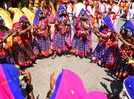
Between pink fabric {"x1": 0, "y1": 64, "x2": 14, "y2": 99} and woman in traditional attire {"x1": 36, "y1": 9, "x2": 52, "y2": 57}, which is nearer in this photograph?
pink fabric {"x1": 0, "y1": 64, "x2": 14, "y2": 99}

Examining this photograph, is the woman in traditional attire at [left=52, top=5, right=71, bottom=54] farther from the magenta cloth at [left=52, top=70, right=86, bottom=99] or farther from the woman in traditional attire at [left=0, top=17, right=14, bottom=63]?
the magenta cloth at [left=52, top=70, right=86, bottom=99]

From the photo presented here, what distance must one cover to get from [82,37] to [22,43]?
210 cm

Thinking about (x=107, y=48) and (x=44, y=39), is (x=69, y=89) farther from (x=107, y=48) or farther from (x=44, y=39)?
(x=44, y=39)

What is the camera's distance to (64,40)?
548 inches

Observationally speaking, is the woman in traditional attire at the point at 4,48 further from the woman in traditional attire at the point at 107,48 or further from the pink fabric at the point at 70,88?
the pink fabric at the point at 70,88

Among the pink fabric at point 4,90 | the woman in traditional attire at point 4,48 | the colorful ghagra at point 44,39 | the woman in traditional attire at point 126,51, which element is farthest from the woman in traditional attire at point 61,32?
the pink fabric at point 4,90

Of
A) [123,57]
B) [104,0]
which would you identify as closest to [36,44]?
[123,57]

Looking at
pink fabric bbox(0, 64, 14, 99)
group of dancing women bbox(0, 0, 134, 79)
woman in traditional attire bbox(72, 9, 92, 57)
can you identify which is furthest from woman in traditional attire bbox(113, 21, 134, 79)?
pink fabric bbox(0, 64, 14, 99)

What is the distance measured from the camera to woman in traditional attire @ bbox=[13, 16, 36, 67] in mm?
12438

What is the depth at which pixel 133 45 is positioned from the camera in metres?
11.9

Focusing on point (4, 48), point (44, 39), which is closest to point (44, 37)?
point (44, 39)

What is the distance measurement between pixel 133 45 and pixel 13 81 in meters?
3.97

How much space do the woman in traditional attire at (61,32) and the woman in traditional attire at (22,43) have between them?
104 cm

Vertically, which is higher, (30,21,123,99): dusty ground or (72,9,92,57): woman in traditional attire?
(72,9,92,57): woman in traditional attire
